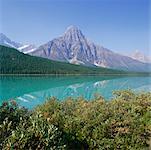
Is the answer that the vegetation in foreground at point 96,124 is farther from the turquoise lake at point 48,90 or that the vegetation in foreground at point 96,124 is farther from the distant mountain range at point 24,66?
the distant mountain range at point 24,66

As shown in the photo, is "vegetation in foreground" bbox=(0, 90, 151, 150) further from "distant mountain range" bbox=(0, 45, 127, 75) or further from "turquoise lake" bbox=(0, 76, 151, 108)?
"distant mountain range" bbox=(0, 45, 127, 75)

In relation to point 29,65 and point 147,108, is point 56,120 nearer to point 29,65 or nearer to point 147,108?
point 147,108

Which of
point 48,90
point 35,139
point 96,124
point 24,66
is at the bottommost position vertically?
point 48,90

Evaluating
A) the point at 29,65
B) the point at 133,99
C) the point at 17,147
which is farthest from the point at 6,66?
the point at 17,147

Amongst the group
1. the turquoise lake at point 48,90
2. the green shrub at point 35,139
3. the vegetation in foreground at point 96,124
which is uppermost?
the green shrub at point 35,139

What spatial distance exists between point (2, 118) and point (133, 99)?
6348 millimetres

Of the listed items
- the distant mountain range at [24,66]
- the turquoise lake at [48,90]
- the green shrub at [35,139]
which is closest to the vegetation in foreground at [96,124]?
the green shrub at [35,139]

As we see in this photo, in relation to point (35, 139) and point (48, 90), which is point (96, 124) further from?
point (48, 90)

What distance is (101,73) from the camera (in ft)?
477

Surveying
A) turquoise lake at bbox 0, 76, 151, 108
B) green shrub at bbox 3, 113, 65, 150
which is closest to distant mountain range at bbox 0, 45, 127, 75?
turquoise lake at bbox 0, 76, 151, 108

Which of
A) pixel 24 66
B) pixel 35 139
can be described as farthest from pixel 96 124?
pixel 24 66

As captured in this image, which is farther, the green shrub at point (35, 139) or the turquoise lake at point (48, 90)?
the turquoise lake at point (48, 90)

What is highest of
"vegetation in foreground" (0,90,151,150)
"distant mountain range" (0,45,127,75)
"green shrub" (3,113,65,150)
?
"distant mountain range" (0,45,127,75)

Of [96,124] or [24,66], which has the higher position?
[24,66]
